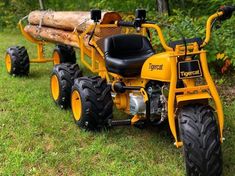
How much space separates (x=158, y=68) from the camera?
4.24m

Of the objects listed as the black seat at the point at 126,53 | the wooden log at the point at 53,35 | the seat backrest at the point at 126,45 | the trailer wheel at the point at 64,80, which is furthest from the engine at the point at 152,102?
the wooden log at the point at 53,35

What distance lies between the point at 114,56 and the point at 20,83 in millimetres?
3003

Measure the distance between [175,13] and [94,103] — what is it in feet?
21.2

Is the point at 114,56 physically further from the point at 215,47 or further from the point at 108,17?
the point at 215,47

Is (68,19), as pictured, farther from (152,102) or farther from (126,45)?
(152,102)

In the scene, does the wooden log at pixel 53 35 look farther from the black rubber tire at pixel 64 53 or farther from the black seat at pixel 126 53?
the black seat at pixel 126 53

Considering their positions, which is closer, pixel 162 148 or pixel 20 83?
pixel 162 148

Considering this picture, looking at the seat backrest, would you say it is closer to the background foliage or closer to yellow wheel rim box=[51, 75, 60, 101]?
the background foliage

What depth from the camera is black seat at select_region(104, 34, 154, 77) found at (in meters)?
4.85

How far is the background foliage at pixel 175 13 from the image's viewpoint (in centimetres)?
707

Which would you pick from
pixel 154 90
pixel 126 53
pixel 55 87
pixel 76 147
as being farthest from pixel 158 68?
pixel 55 87

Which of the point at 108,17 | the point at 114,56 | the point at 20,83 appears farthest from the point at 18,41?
the point at 114,56

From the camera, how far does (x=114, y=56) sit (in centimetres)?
528

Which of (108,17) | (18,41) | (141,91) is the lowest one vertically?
(18,41)
